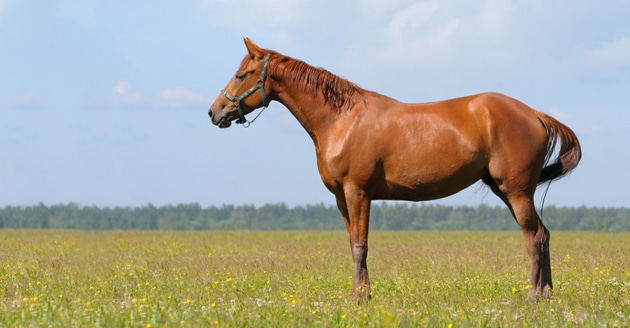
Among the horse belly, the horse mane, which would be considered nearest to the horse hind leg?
the horse belly

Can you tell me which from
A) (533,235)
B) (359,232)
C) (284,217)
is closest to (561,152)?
(533,235)

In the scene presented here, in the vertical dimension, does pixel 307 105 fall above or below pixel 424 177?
above

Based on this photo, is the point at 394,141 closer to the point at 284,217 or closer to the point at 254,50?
the point at 254,50

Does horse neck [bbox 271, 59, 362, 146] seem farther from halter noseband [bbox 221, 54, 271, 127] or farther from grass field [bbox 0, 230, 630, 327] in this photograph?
grass field [bbox 0, 230, 630, 327]

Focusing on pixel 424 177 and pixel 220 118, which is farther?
pixel 220 118

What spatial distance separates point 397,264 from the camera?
59.1 feet

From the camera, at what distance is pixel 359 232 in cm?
1073

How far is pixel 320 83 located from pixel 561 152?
386 cm

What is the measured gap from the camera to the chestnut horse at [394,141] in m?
10.9

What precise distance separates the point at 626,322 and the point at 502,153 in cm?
329

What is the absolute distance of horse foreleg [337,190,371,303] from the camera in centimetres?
1066

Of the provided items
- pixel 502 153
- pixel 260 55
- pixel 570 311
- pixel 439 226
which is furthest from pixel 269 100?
pixel 439 226

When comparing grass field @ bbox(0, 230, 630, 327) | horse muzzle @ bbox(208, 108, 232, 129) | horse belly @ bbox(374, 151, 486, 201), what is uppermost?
horse muzzle @ bbox(208, 108, 232, 129)

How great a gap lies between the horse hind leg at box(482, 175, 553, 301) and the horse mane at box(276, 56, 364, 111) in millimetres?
2501
